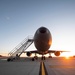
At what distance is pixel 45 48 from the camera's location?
30031 mm

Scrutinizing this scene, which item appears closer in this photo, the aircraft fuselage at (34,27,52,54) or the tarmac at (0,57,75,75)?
the tarmac at (0,57,75,75)

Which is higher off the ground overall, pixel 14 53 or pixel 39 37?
pixel 39 37

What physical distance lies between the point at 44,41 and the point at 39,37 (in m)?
1.22

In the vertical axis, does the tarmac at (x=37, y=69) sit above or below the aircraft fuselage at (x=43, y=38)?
below

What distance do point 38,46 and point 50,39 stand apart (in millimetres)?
2634

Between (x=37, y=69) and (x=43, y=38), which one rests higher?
(x=43, y=38)

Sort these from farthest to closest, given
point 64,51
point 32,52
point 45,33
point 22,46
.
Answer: point 64,51
point 32,52
point 22,46
point 45,33

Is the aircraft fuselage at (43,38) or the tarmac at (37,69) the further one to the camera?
the aircraft fuselage at (43,38)

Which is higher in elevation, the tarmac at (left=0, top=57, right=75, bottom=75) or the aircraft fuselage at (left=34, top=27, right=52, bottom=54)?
the aircraft fuselage at (left=34, top=27, right=52, bottom=54)

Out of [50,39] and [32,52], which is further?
[32,52]

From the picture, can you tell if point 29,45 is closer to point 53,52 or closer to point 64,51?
point 53,52

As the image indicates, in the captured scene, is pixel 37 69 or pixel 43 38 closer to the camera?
pixel 37 69

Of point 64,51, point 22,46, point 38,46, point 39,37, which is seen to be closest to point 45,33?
point 39,37

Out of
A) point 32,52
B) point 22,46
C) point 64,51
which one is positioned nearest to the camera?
point 22,46
